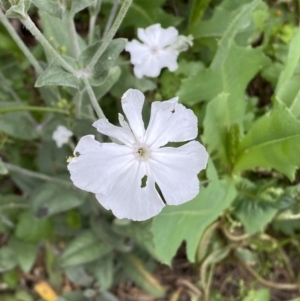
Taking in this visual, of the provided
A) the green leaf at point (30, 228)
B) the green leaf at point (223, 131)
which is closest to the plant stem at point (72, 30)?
the green leaf at point (223, 131)

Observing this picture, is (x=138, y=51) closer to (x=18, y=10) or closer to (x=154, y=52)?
(x=154, y=52)

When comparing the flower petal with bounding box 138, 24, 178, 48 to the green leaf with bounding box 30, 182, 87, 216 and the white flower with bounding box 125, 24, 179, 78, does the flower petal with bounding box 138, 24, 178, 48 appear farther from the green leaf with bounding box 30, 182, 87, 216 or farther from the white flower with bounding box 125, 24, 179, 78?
the green leaf with bounding box 30, 182, 87, 216

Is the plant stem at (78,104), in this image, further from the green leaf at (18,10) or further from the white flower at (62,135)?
the green leaf at (18,10)

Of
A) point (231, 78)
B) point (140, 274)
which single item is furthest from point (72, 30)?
point (140, 274)

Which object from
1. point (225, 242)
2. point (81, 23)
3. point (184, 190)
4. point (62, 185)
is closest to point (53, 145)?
point (62, 185)

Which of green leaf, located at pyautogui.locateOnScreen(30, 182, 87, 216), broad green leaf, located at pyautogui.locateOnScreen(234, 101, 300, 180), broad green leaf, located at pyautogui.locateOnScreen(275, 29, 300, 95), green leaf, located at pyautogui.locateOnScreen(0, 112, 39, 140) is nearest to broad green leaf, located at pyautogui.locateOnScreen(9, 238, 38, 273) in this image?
green leaf, located at pyautogui.locateOnScreen(30, 182, 87, 216)

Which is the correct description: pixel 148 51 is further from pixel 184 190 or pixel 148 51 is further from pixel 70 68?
pixel 184 190
